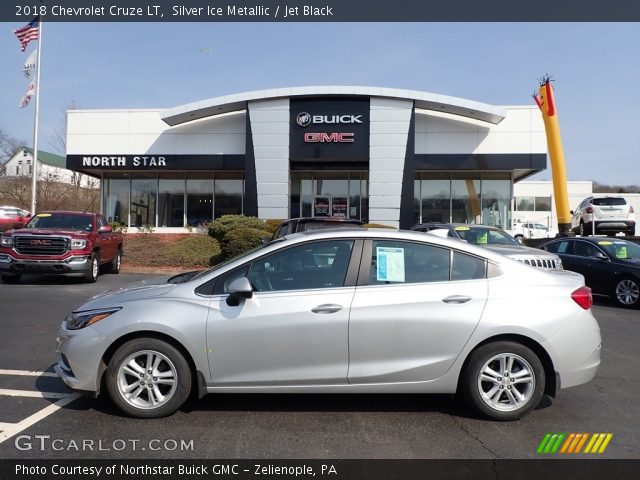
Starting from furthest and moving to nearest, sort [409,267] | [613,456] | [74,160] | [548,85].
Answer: [74,160], [548,85], [409,267], [613,456]

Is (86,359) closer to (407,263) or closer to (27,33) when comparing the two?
(407,263)

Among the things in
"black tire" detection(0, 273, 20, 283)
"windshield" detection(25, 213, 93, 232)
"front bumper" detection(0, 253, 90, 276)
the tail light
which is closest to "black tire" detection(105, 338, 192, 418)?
the tail light

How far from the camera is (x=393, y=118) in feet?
73.4

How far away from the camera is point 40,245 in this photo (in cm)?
1145

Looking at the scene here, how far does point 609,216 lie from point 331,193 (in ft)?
41.4

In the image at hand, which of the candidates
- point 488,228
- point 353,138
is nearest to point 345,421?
point 488,228

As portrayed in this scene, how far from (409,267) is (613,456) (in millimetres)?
2001

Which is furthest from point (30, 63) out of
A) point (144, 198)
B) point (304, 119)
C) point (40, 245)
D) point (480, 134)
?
point (480, 134)

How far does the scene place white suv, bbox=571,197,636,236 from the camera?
19.9m

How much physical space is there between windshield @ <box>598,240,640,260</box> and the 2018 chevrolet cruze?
7967mm

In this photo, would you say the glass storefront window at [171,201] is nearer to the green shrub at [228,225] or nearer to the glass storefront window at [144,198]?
the glass storefront window at [144,198]

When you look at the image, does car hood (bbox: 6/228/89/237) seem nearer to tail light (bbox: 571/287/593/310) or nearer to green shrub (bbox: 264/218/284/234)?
green shrub (bbox: 264/218/284/234)

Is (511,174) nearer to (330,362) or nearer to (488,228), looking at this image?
(488,228)

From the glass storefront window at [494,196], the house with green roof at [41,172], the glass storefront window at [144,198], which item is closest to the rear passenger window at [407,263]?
the glass storefront window at [494,196]
